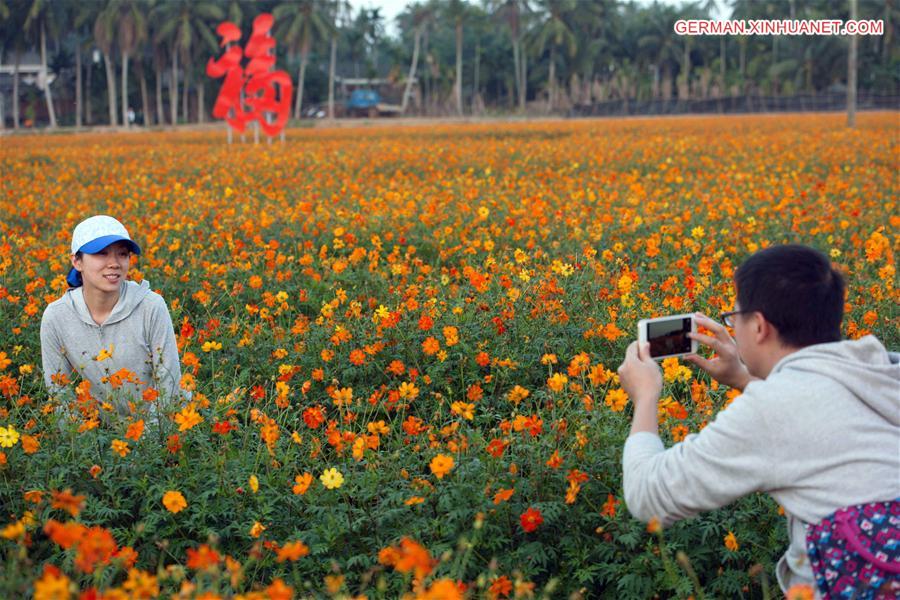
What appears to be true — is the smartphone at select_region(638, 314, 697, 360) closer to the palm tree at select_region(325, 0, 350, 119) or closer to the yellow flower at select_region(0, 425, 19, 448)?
the yellow flower at select_region(0, 425, 19, 448)

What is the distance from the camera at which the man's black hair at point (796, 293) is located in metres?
1.76

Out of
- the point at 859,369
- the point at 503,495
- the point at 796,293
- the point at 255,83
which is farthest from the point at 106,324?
the point at 255,83

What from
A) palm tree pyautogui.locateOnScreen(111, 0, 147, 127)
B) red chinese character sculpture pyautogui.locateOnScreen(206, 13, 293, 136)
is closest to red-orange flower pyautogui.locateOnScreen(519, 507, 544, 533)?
red chinese character sculpture pyautogui.locateOnScreen(206, 13, 293, 136)

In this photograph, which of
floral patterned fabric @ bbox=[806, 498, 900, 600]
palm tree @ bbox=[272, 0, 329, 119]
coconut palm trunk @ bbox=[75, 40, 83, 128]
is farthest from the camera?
palm tree @ bbox=[272, 0, 329, 119]

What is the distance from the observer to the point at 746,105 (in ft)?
132

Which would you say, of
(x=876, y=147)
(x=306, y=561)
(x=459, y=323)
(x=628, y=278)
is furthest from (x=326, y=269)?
(x=876, y=147)

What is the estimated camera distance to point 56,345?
3.14m

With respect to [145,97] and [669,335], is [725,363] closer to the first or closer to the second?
[669,335]

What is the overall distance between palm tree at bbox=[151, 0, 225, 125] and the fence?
62.3 feet

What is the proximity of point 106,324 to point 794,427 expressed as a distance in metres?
2.26

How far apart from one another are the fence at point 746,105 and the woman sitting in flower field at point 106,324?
129 feet

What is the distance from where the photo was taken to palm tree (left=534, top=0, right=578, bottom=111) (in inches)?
2159

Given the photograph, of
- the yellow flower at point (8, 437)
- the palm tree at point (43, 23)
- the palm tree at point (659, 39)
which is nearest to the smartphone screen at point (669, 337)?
the yellow flower at point (8, 437)

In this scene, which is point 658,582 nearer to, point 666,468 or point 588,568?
point 588,568
